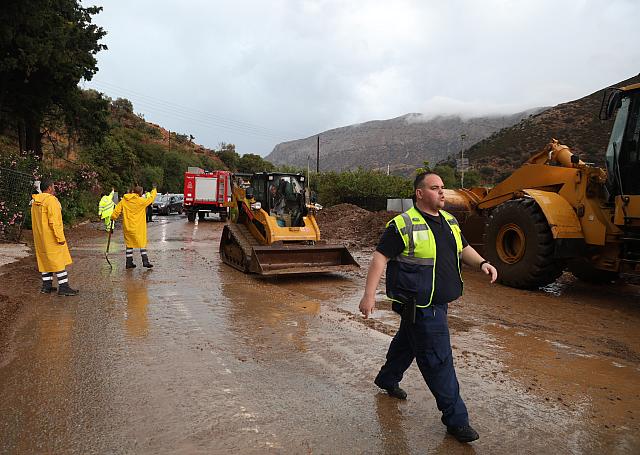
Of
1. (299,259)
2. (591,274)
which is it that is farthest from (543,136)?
(299,259)

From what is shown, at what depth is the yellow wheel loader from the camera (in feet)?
24.8

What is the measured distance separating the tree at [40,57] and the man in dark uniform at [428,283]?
17.4 m

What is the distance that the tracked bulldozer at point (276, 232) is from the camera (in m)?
9.73

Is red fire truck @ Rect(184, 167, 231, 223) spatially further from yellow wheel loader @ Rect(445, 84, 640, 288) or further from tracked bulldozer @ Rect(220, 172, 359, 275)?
yellow wheel loader @ Rect(445, 84, 640, 288)

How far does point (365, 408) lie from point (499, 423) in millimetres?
967

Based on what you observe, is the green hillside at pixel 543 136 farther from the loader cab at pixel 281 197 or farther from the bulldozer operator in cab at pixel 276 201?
the bulldozer operator in cab at pixel 276 201

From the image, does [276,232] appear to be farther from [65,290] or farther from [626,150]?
[626,150]

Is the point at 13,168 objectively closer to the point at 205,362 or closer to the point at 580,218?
the point at 205,362

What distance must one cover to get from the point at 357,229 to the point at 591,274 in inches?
391

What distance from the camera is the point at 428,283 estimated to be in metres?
3.47

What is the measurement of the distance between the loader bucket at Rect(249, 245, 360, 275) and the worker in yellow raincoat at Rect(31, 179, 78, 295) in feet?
10.4

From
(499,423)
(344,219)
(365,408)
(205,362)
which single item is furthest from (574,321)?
(344,219)

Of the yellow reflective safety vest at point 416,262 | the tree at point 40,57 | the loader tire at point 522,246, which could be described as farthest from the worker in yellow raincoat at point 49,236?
the tree at point 40,57

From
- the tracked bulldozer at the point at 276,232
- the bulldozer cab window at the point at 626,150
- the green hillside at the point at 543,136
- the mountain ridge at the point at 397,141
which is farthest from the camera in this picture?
the mountain ridge at the point at 397,141
